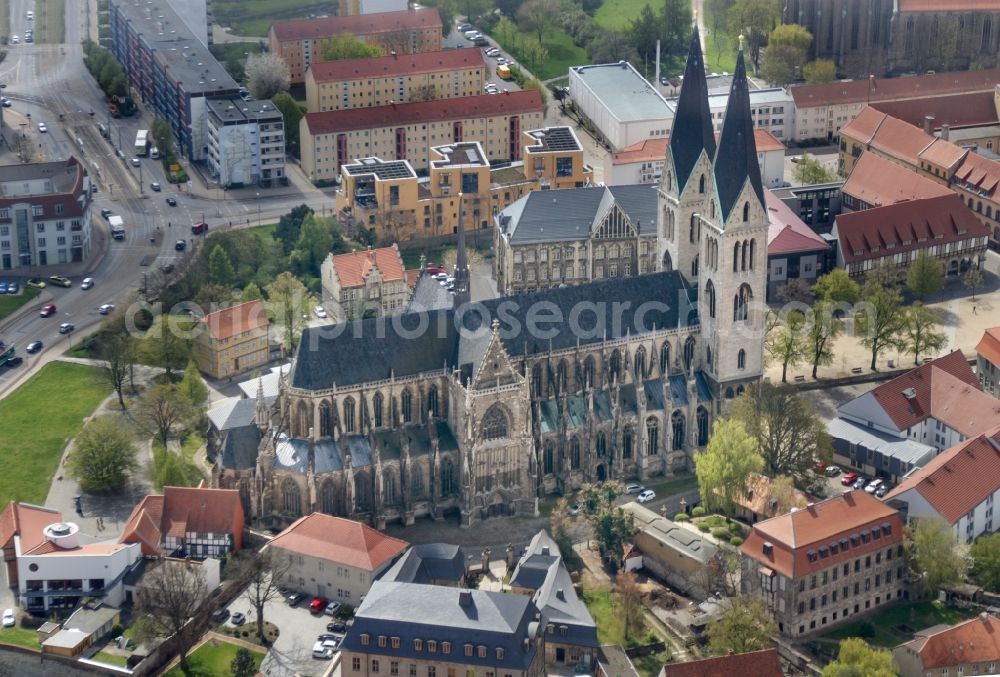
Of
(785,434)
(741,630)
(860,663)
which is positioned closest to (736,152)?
(785,434)

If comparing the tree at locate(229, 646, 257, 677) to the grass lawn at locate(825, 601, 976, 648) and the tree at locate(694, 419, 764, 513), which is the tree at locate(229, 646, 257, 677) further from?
the grass lawn at locate(825, 601, 976, 648)

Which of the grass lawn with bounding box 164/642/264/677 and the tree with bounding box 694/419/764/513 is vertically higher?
the tree with bounding box 694/419/764/513

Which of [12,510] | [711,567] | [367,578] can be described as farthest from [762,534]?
[12,510]

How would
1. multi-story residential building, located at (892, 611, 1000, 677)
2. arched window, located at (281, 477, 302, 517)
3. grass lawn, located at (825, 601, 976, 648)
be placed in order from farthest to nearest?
1. arched window, located at (281, 477, 302, 517)
2. grass lawn, located at (825, 601, 976, 648)
3. multi-story residential building, located at (892, 611, 1000, 677)

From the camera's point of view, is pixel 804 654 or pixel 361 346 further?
pixel 361 346

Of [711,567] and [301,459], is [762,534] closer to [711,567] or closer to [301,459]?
[711,567]

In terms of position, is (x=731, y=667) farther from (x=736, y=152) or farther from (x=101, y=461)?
(x=101, y=461)

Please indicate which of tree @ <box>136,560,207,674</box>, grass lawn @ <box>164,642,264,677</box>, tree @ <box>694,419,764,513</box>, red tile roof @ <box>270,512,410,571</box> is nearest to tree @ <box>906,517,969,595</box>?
tree @ <box>694,419,764,513</box>
